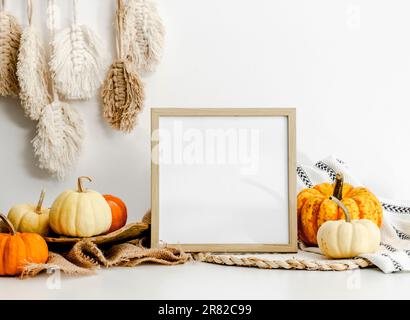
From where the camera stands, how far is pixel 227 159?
1229 millimetres

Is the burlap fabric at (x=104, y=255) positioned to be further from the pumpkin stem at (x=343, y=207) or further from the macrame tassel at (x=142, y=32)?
the macrame tassel at (x=142, y=32)

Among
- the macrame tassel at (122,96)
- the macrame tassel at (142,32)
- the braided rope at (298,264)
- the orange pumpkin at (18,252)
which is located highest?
the macrame tassel at (142,32)

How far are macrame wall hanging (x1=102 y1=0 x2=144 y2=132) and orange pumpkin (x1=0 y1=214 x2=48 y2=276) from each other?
536mm

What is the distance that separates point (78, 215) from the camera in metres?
1.16

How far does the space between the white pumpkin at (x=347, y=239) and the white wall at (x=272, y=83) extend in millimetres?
505

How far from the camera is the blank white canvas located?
3.99 feet

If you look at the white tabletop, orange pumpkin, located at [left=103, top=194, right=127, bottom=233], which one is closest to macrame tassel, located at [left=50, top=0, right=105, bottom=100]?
orange pumpkin, located at [left=103, top=194, right=127, bottom=233]

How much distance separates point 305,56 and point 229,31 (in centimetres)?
21

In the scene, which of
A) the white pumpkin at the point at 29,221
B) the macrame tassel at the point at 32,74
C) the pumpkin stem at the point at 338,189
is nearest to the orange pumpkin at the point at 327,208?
the pumpkin stem at the point at 338,189

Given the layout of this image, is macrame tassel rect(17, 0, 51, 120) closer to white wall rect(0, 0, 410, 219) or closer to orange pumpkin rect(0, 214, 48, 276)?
white wall rect(0, 0, 410, 219)

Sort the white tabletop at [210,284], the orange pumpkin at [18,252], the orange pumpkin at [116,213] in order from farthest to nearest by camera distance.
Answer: the orange pumpkin at [116,213]
the orange pumpkin at [18,252]
the white tabletop at [210,284]

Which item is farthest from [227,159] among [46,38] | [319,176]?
[46,38]

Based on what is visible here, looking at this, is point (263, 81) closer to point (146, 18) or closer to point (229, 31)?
point (229, 31)

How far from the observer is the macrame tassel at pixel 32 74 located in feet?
5.00
